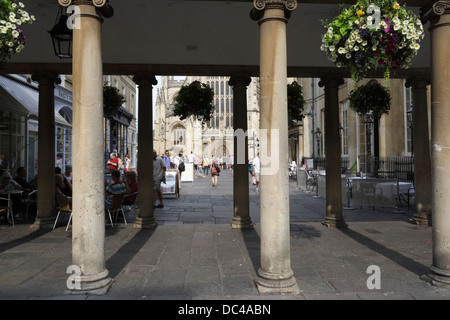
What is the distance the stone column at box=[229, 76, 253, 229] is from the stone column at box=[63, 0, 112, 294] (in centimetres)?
375

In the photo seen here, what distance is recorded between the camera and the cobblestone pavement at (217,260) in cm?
381

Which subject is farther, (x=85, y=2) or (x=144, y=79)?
(x=144, y=79)

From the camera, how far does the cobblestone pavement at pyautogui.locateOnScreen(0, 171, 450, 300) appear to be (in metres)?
3.81

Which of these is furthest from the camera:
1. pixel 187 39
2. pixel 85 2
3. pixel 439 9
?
pixel 187 39

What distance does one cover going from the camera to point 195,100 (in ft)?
25.4

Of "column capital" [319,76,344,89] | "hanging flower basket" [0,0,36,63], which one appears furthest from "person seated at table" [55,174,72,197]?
"column capital" [319,76,344,89]

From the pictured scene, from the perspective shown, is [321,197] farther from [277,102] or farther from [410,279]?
[277,102]

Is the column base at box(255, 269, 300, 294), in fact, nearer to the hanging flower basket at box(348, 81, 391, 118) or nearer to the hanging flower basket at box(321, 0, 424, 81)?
the hanging flower basket at box(321, 0, 424, 81)

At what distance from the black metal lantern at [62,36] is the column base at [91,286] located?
3.42m

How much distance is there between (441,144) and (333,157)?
11.3 ft

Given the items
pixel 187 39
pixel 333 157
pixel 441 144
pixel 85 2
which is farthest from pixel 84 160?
pixel 333 157

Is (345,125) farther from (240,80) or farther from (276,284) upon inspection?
(276,284)
